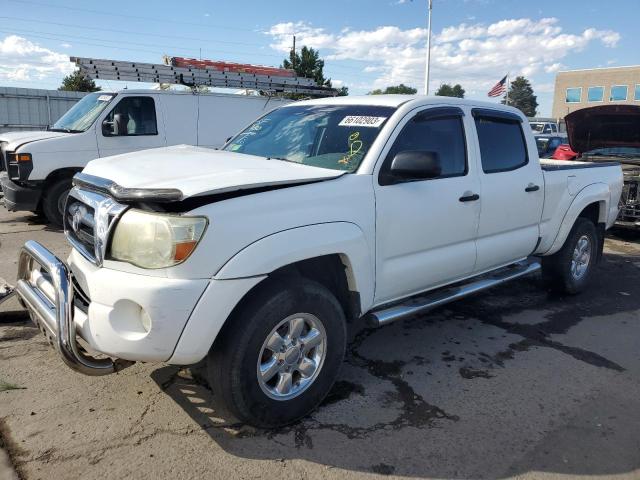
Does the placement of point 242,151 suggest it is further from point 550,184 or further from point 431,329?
point 550,184

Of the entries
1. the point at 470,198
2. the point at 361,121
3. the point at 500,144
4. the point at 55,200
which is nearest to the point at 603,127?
the point at 500,144

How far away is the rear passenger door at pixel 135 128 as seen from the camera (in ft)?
28.5

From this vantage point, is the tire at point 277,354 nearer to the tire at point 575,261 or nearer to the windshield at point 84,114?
the tire at point 575,261

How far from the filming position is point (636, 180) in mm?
7891

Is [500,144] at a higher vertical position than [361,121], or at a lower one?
lower

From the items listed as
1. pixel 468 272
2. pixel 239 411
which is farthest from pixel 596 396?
pixel 239 411

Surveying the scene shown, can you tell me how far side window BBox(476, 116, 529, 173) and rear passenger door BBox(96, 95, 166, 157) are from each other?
6.37 meters

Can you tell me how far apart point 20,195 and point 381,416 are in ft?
22.6

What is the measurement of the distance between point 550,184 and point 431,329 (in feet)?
5.97

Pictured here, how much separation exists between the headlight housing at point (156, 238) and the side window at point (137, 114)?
22.4 ft

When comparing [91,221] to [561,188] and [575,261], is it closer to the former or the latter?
[561,188]

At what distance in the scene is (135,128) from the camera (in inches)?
359

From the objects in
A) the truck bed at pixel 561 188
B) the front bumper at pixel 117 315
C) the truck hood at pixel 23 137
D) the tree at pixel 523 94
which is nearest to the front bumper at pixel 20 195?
the truck hood at pixel 23 137

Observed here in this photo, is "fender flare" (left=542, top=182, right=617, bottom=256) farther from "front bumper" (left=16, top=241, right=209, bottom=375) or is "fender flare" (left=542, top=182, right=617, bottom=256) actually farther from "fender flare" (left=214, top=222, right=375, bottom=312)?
"front bumper" (left=16, top=241, right=209, bottom=375)
